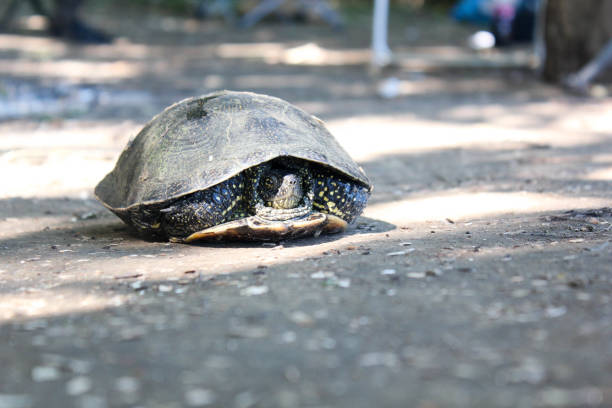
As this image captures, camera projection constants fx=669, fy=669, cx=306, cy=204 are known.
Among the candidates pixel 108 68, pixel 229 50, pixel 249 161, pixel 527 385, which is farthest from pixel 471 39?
pixel 527 385

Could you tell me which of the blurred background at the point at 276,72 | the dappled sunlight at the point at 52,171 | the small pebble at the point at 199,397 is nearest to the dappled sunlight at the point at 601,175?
the blurred background at the point at 276,72

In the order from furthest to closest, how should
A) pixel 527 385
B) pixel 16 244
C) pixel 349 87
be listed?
pixel 349 87 < pixel 16 244 < pixel 527 385

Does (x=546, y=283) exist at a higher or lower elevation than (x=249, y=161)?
lower

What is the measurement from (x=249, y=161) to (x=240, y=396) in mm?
1874

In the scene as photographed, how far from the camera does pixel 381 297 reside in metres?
2.94

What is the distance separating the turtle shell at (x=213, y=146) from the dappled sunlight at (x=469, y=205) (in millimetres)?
716

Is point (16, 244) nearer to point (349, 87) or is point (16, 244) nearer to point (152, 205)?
point (152, 205)

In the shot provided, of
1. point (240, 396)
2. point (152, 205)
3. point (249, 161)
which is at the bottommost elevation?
point (240, 396)

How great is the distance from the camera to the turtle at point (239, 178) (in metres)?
3.88

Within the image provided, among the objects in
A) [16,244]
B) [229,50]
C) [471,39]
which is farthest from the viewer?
[471,39]

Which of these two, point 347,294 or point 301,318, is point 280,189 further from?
point 301,318

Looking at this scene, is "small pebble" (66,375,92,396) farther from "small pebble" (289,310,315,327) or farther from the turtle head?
the turtle head

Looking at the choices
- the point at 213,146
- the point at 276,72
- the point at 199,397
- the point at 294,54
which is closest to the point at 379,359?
the point at 199,397

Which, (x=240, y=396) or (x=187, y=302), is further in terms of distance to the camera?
(x=187, y=302)
